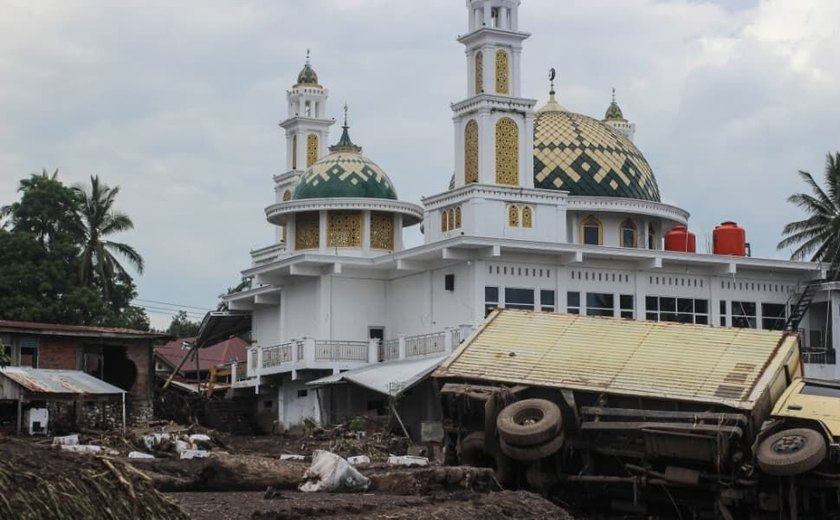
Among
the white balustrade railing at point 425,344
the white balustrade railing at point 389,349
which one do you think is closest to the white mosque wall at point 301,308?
the white balustrade railing at point 389,349

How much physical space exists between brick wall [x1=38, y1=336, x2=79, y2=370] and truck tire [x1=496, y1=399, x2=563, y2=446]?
79.5 feet

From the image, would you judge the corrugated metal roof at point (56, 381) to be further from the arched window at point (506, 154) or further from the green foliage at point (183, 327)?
the green foliage at point (183, 327)

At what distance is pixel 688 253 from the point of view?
48.7 metres

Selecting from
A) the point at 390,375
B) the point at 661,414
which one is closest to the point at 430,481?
the point at 661,414

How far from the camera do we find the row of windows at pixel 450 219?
157 ft

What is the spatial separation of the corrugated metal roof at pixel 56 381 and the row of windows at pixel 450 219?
36.9 ft

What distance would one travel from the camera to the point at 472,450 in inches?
1117

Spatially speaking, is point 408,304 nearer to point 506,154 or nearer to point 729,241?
point 506,154

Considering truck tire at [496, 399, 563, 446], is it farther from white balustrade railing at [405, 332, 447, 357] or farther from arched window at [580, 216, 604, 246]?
arched window at [580, 216, 604, 246]

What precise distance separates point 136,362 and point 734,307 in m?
19.7

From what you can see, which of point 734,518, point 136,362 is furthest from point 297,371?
point 734,518

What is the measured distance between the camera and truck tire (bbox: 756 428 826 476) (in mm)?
24219

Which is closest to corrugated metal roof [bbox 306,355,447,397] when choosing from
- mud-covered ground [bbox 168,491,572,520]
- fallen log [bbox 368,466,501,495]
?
fallen log [bbox 368,466,501,495]

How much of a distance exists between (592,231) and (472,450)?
2466cm
